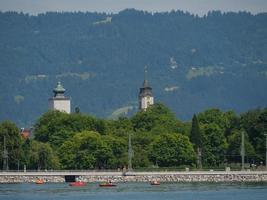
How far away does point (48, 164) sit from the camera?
5640 inches

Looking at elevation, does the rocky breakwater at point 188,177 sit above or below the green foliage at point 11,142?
below

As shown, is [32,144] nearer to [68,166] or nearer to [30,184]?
[68,166]

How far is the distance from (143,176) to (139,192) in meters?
23.5

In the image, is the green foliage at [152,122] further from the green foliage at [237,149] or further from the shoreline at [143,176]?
the shoreline at [143,176]

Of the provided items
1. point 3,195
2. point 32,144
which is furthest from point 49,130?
point 3,195

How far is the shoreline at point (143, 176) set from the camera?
424 feet

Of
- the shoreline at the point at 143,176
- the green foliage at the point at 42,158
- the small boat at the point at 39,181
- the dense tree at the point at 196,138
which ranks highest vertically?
the dense tree at the point at 196,138

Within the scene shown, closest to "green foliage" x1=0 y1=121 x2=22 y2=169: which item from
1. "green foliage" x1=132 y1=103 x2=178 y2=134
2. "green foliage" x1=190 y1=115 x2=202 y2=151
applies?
"green foliage" x1=190 y1=115 x2=202 y2=151

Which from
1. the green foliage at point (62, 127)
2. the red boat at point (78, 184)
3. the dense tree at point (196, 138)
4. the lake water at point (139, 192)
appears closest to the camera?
the lake water at point (139, 192)

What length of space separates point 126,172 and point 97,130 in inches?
1515

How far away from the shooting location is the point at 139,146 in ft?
503

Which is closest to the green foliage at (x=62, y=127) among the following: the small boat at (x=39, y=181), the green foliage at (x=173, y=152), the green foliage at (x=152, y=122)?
the green foliage at (x=152, y=122)

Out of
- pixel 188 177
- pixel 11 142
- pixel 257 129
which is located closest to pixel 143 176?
pixel 188 177

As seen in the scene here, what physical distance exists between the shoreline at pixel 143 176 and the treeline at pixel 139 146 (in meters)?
11.0
